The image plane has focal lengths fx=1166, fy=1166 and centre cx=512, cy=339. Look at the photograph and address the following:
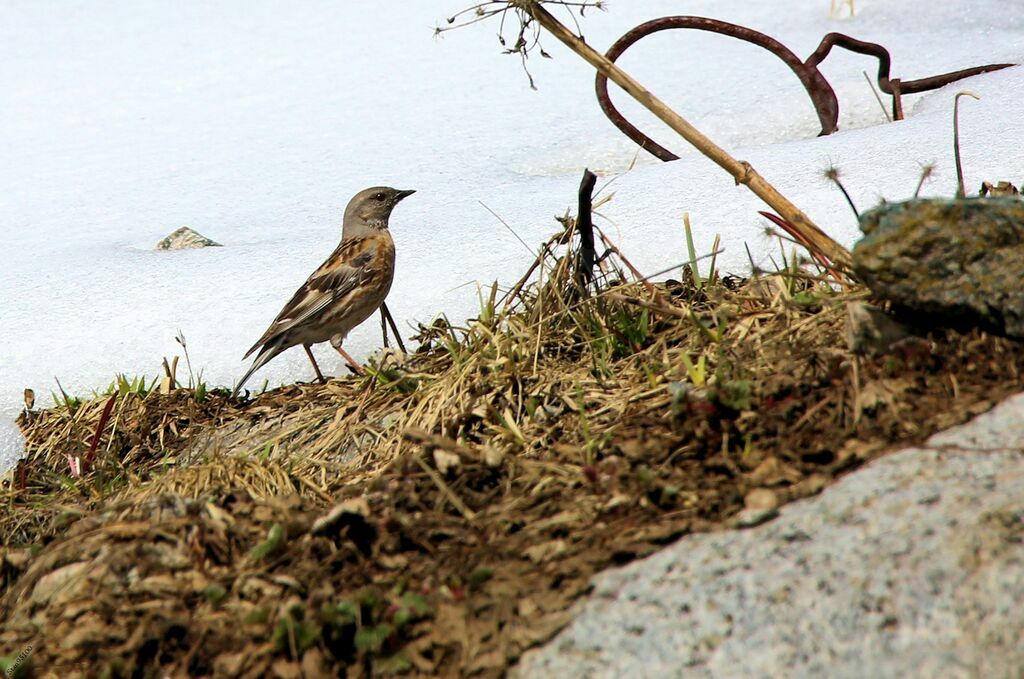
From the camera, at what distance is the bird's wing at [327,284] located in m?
5.48

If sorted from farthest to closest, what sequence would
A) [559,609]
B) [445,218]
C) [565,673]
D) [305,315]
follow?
[445,218] → [305,315] → [559,609] → [565,673]

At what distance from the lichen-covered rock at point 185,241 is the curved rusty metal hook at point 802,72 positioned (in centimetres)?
242

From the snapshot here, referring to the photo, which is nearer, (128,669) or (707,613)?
(707,613)

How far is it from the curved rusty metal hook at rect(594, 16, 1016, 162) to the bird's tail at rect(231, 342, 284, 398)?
227 cm

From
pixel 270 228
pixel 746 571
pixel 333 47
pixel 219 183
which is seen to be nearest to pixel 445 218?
pixel 270 228

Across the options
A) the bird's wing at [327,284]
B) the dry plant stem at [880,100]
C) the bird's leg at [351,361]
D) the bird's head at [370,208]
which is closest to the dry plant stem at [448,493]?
the bird's leg at [351,361]

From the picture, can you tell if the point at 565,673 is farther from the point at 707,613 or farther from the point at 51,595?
the point at 51,595

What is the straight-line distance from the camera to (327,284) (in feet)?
19.3

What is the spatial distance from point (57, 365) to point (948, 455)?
14.2ft

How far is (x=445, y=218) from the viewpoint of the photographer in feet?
21.5

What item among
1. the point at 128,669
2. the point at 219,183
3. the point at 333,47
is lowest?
the point at 128,669

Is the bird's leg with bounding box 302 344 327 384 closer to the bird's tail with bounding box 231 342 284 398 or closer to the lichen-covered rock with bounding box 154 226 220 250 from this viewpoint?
the bird's tail with bounding box 231 342 284 398

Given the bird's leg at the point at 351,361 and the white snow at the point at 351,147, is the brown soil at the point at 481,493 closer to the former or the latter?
the bird's leg at the point at 351,361

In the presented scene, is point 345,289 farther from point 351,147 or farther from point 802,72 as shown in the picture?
point 802,72
